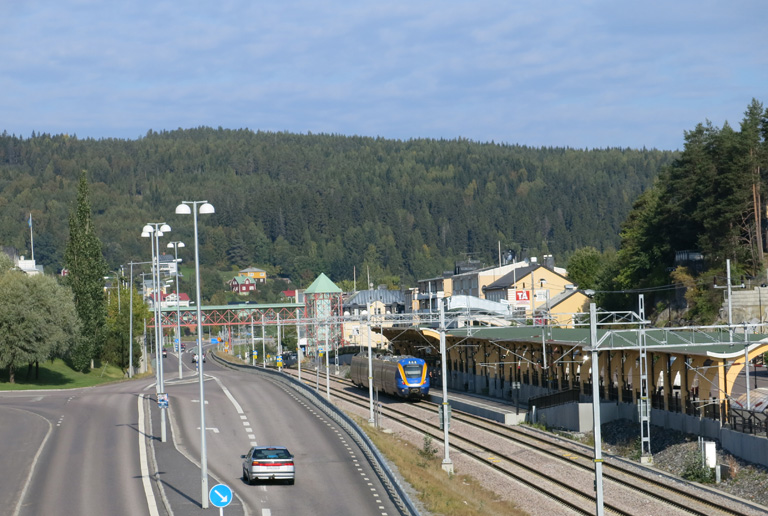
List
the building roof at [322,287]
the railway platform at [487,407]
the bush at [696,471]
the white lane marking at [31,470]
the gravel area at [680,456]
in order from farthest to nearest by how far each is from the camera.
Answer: the building roof at [322,287] → the railway platform at [487,407] → the bush at [696,471] → the gravel area at [680,456] → the white lane marking at [31,470]

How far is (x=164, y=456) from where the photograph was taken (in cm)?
4291

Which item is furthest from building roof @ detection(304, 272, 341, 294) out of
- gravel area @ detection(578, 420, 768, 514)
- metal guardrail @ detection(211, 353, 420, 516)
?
gravel area @ detection(578, 420, 768, 514)

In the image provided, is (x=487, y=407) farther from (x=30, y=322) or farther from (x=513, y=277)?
(x=513, y=277)

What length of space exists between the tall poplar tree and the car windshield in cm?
6211

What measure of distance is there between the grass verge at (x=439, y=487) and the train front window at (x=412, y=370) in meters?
20.0

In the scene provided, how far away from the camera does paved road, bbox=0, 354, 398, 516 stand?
33.7 m

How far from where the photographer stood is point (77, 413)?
5712 centimetres

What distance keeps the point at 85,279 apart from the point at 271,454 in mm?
66053

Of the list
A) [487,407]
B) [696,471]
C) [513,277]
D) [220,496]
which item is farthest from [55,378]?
[220,496]

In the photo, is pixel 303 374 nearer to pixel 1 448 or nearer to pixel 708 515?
pixel 1 448

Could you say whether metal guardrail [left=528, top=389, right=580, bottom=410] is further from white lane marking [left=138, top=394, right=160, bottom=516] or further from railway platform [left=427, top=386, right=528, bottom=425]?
white lane marking [left=138, top=394, right=160, bottom=516]

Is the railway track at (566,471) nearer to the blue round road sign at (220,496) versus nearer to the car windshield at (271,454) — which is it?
the car windshield at (271,454)

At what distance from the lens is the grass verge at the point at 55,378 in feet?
261

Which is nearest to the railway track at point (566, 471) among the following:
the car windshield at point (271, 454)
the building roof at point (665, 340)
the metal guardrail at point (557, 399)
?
the metal guardrail at point (557, 399)
